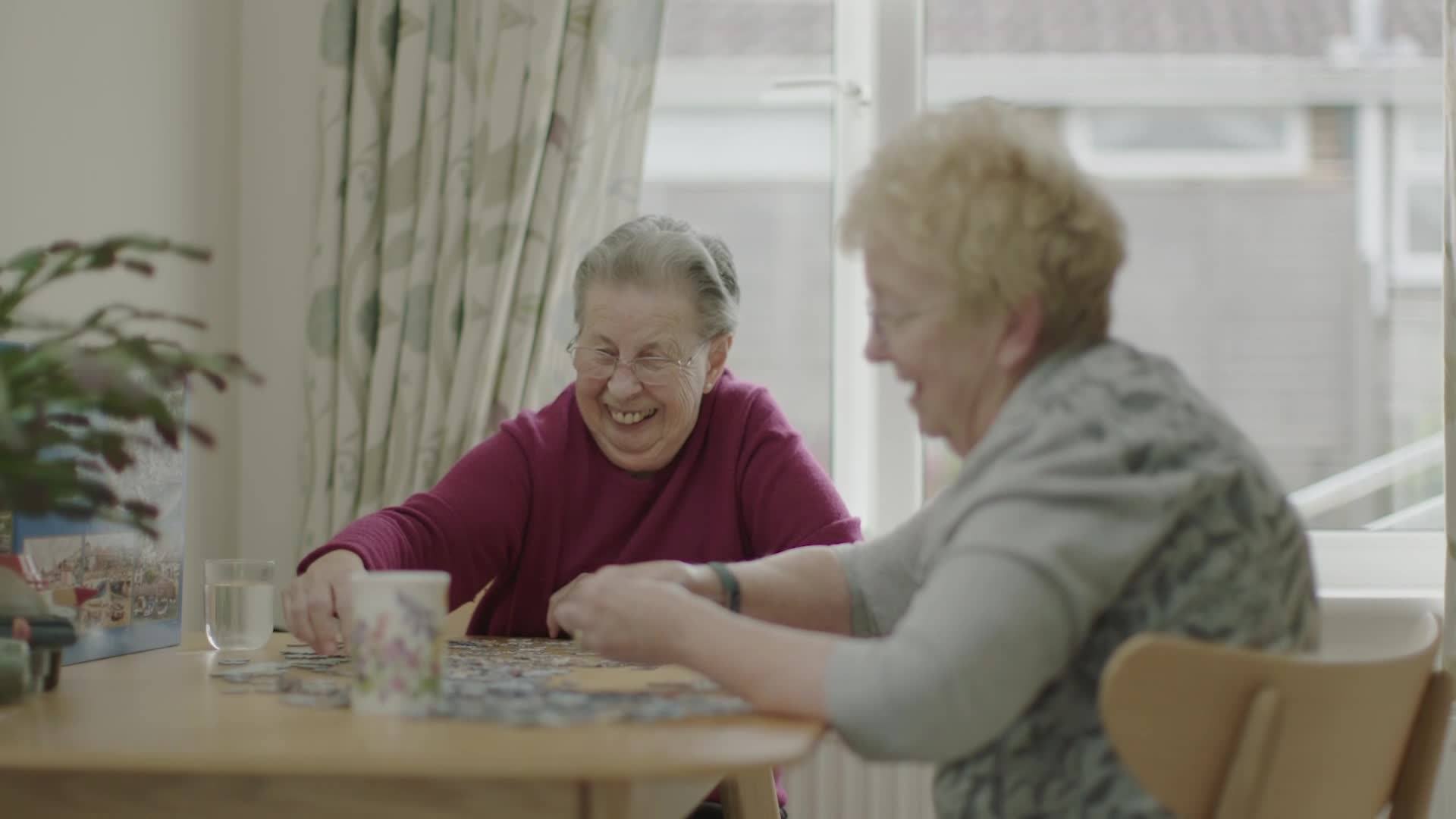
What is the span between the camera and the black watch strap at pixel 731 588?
4.88 feet

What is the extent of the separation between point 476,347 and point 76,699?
4.64 feet

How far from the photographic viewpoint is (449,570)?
6.28ft

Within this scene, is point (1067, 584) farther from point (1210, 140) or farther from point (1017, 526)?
point (1210, 140)

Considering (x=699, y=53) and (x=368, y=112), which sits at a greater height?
(x=699, y=53)

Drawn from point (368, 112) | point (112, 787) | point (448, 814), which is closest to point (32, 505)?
point (112, 787)

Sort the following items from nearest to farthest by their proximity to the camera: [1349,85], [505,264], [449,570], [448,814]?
[448,814] < [449,570] < [505,264] < [1349,85]

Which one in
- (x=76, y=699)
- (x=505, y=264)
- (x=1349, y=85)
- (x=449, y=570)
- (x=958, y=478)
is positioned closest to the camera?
(x=958, y=478)

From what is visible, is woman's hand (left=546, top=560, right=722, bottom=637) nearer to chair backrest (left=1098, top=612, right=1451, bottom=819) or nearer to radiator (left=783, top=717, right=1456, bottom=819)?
chair backrest (left=1098, top=612, right=1451, bottom=819)

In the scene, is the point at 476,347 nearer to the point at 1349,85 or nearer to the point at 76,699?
the point at 76,699

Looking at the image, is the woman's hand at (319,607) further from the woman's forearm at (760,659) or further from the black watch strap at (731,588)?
the woman's forearm at (760,659)

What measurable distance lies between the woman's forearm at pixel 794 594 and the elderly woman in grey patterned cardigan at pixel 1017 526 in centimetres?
27

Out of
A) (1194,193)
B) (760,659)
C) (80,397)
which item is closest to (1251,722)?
(760,659)

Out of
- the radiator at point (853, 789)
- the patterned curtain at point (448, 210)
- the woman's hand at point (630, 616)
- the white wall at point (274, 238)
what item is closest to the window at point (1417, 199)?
the radiator at point (853, 789)

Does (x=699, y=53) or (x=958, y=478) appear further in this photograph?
(x=699, y=53)
